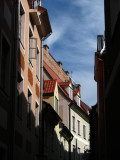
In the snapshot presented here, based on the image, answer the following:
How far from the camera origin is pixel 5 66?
43.0 ft

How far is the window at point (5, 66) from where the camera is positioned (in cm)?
1274

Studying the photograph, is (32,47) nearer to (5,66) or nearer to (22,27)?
(22,27)

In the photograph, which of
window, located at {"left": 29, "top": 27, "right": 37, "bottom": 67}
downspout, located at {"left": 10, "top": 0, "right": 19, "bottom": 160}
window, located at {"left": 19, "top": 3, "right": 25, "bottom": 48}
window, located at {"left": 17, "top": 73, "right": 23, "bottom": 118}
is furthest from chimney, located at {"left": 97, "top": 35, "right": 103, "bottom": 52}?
window, located at {"left": 29, "top": 27, "right": 37, "bottom": 67}

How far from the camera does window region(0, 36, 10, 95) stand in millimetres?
12739

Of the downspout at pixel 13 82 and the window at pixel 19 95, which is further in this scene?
the window at pixel 19 95

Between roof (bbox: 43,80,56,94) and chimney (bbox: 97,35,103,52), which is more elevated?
roof (bbox: 43,80,56,94)

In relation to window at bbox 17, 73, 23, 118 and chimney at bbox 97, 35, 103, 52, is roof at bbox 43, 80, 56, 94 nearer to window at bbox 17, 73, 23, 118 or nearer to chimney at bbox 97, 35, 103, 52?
window at bbox 17, 73, 23, 118

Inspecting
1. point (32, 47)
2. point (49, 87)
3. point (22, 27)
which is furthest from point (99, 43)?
point (49, 87)

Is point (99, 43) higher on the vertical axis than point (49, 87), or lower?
lower

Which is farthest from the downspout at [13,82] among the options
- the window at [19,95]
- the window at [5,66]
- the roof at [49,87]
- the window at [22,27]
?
the roof at [49,87]

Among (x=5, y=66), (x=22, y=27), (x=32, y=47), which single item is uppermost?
(x=22, y=27)

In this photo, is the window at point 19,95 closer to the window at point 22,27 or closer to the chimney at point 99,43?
the window at point 22,27

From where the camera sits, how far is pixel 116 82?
31.5ft

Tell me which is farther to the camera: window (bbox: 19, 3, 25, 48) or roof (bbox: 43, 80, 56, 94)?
roof (bbox: 43, 80, 56, 94)
